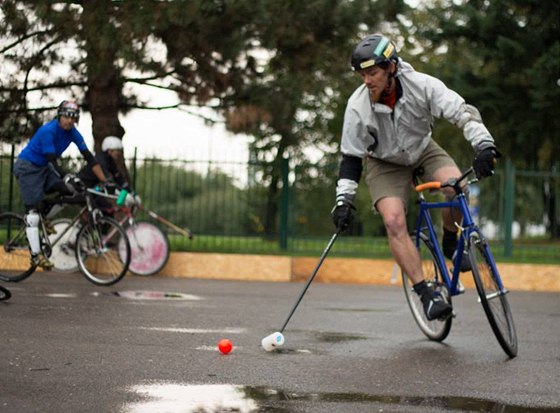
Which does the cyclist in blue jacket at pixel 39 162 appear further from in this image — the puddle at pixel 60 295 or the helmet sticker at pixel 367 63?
the helmet sticker at pixel 367 63

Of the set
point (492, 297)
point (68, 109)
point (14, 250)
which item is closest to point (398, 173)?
point (492, 297)

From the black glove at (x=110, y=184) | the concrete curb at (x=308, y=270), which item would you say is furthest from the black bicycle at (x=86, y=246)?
the concrete curb at (x=308, y=270)

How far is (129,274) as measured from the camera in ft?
43.9

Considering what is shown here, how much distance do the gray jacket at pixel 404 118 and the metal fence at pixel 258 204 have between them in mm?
8085

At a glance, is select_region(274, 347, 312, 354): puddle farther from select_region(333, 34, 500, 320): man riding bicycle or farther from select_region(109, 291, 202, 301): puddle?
select_region(109, 291, 202, 301): puddle

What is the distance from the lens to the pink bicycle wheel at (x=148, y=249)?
1302cm

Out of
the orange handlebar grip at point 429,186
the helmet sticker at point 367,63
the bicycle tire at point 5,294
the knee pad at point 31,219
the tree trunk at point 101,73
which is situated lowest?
the bicycle tire at point 5,294

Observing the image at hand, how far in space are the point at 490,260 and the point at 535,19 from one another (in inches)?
609

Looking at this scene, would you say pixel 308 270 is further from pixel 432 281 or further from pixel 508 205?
pixel 432 281

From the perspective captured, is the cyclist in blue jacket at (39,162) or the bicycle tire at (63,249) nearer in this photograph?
the cyclist in blue jacket at (39,162)

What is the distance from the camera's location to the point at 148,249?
43.1 ft

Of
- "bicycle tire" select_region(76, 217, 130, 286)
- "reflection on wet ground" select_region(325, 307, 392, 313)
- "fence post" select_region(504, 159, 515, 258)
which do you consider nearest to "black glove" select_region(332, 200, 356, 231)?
"reflection on wet ground" select_region(325, 307, 392, 313)

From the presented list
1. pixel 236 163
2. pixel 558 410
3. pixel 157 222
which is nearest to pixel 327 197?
pixel 236 163

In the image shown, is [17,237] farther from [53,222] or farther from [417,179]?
[417,179]
